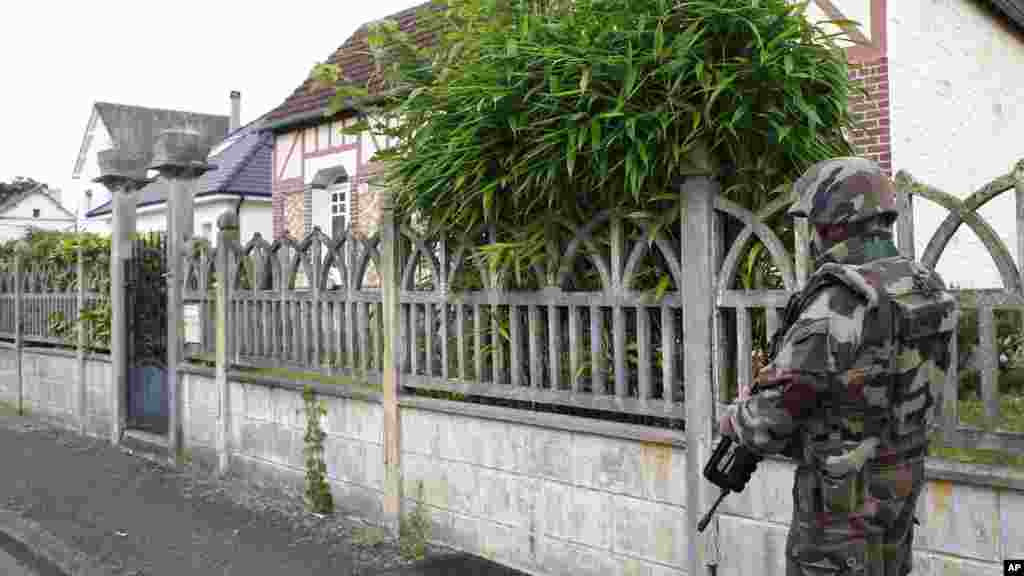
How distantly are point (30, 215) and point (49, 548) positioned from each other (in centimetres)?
6526

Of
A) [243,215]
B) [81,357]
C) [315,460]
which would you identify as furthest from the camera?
[243,215]

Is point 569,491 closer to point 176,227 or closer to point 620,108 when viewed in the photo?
point 620,108

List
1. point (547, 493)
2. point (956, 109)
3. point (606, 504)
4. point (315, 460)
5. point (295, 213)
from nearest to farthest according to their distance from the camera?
point (606, 504), point (547, 493), point (315, 460), point (956, 109), point (295, 213)

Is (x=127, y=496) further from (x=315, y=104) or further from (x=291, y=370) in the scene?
(x=315, y=104)

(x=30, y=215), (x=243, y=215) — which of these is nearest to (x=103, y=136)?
(x=243, y=215)

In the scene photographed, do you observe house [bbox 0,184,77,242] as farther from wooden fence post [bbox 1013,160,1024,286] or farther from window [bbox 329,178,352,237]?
wooden fence post [bbox 1013,160,1024,286]

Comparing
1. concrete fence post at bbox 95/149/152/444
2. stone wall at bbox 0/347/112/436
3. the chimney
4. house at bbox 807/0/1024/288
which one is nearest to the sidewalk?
concrete fence post at bbox 95/149/152/444

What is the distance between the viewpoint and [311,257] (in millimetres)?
7066

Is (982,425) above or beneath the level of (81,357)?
above

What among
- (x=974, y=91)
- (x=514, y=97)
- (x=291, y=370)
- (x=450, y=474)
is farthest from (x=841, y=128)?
(x=974, y=91)

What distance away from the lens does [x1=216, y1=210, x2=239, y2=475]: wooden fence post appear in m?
8.02

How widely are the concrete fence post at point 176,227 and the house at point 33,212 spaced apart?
57.9m

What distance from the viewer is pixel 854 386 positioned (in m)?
2.77

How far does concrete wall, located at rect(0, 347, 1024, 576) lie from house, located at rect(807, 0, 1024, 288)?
15.3ft
